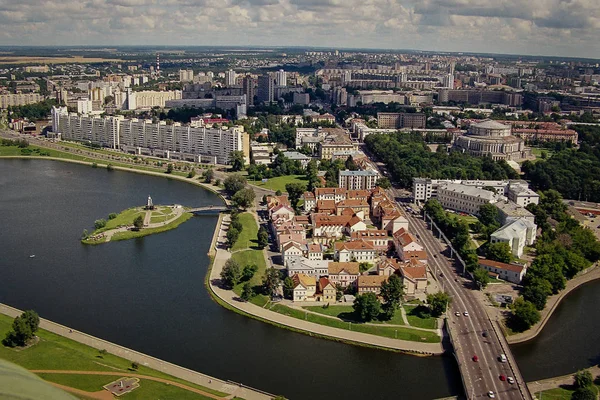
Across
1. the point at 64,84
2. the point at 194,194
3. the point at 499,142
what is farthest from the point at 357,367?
the point at 64,84

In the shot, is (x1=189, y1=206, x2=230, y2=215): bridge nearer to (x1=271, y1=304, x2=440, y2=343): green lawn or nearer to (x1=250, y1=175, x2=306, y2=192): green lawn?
(x1=250, y1=175, x2=306, y2=192): green lawn

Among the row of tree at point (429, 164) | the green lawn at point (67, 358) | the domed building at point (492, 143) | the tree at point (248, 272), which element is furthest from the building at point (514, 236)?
the domed building at point (492, 143)

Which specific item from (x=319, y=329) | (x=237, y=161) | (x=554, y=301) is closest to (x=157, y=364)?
(x=319, y=329)

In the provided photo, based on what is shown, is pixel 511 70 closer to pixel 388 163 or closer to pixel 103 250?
pixel 388 163

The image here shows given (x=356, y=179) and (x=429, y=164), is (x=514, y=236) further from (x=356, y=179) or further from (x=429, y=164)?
(x=429, y=164)

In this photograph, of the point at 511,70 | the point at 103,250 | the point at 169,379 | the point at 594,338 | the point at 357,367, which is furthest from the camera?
the point at 511,70

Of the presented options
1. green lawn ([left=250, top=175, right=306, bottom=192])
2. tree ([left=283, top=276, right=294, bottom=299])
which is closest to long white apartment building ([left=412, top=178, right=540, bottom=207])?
green lawn ([left=250, top=175, right=306, bottom=192])

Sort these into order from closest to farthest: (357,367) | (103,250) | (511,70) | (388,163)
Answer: (357,367), (103,250), (388,163), (511,70)
